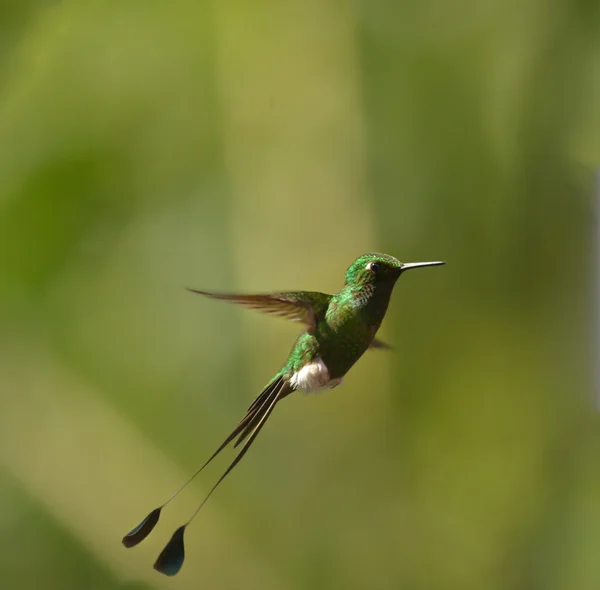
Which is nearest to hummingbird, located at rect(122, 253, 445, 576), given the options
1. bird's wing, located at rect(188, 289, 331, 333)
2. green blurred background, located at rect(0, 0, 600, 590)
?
bird's wing, located at rect(188, 289, 331, 333)

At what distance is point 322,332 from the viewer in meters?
0.74

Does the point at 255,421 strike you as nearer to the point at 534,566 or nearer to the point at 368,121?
the point at 368,121

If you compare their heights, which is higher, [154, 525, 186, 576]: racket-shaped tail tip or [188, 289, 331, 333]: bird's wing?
[188, 289, 331, 333]: bird's wing

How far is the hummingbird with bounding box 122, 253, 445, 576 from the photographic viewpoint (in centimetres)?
67

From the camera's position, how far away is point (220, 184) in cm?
117

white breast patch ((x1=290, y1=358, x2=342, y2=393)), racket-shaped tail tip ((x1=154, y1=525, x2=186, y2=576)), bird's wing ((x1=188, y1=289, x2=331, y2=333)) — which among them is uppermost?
bird's wing ((x1=188, y1=289, x2=331, y2=333))

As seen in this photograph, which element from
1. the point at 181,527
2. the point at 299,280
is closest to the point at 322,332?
the point at 181,527

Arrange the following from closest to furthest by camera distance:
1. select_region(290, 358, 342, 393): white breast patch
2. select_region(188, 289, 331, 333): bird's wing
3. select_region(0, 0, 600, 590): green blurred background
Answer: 1. select_region(188, 289, 331, 333): bird's wing
2. select_region(290, 358, 342, 393): white breast patch
3. select_region(0, 0, 600, 590): green blurred background

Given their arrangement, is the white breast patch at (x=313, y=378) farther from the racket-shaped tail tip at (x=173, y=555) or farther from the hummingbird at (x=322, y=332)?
the racket-shaped tail tip at (x=173, y=555)

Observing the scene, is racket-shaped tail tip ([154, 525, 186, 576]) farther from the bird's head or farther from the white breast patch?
the bird's head

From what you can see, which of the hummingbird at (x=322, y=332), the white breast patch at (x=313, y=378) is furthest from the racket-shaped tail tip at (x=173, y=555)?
the white breast patch at (x=313, y=378)

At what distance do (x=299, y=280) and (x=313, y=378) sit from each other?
0.47m

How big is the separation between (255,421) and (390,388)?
52cm

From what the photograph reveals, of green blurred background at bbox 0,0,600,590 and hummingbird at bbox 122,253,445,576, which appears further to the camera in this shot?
green blurred background at bbox 0,0,600,590
